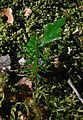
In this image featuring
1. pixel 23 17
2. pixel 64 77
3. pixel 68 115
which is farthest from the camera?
pixel 23 17

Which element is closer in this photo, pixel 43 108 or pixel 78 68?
pixel 43 108

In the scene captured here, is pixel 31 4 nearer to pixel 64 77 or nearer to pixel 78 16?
pixel 78 16

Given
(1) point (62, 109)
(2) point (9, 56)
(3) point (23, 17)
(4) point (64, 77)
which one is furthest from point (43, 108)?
(3) point (23, 17)

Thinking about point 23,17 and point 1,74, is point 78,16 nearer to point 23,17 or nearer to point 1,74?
point 23,17

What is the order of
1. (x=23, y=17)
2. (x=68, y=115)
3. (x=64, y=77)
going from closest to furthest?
(x=68, y=115) < (x=64, y=77) < (x=23, y=17)

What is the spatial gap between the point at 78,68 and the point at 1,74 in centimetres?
68

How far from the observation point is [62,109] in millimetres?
2680

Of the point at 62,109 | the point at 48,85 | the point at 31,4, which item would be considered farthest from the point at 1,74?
the point at 31,4

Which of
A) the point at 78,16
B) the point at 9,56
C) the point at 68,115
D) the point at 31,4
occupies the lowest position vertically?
the point at 68,115

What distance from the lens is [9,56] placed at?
9.59 ft

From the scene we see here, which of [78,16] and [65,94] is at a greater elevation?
[78,16]

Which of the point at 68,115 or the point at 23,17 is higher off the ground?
the point at 23,17

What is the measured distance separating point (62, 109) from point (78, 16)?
103 centimetres

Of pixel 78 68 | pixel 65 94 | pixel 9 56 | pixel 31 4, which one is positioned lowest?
pixel 65 94
